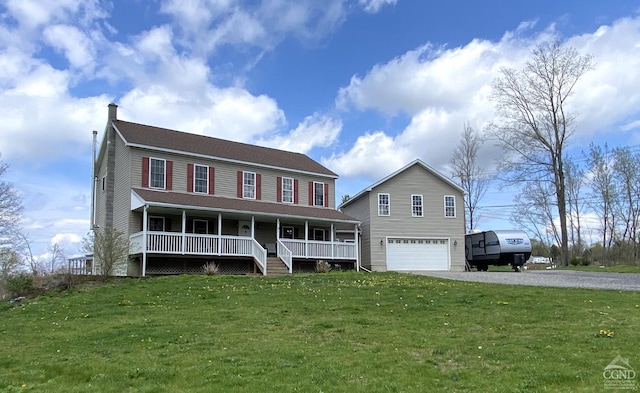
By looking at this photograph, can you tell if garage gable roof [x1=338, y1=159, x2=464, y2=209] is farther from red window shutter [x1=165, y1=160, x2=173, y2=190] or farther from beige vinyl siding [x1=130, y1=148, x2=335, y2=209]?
red window shutter [x1=165, y1=160, x2=173, y2=190]

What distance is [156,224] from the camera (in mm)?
24016

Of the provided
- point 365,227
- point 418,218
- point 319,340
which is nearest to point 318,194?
point 365,227

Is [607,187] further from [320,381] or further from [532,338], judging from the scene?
[320,381]

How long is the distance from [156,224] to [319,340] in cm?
1667

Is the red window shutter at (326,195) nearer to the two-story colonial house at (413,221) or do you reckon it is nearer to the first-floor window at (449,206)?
the two-story colonial house at (413,221)

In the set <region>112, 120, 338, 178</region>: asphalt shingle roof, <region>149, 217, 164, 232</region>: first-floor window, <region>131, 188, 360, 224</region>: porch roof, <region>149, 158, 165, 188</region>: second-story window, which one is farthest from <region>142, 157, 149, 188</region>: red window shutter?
<region>149, 217, 164, 232</region>: first-floor window

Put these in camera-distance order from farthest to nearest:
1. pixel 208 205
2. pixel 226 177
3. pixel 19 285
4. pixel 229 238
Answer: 1. pixel 226 177
2. pixel 229 238
3. pixel 208 205
4. pixel 19 285

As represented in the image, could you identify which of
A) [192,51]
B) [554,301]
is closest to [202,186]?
[192,51]

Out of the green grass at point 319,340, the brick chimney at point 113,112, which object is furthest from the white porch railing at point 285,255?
the brick chimney at point 113,112

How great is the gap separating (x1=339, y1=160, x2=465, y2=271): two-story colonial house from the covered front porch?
199cm

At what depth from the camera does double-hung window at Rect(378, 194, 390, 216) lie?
30.2 metres

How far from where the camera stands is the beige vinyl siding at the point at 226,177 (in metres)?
24.1

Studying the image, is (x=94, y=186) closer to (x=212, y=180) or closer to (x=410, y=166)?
(x=212, y=180)

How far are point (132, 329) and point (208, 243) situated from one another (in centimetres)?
1269
